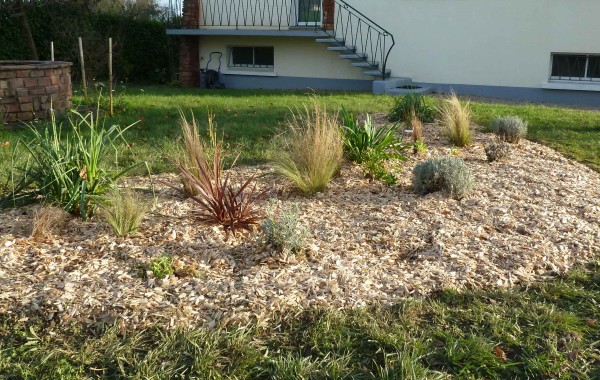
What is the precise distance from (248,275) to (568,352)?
6.32 feet

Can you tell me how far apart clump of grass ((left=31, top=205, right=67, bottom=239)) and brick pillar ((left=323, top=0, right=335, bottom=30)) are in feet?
39.9

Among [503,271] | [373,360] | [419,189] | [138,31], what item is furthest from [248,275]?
[138,31]

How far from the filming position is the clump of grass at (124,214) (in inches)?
186

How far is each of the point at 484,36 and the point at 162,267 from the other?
40.1ft

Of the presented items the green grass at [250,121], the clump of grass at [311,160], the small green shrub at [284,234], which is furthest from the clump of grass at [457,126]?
the small green shrub at [284,234]

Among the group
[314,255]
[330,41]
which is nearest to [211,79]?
[330,41]

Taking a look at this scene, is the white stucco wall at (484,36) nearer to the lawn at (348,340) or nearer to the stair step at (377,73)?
the stair step at (377,73)

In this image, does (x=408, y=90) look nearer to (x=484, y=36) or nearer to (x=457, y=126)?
(x=484, y=36)

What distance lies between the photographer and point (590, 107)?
1352 cm

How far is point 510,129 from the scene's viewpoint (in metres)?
8.16

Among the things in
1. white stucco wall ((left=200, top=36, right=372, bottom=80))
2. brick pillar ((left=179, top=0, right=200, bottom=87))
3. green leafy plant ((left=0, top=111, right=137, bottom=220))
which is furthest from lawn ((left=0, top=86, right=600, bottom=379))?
brick pillar ((left=179, top=0, right=200, bottom=87))

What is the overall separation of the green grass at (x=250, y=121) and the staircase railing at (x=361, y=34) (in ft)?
6.93

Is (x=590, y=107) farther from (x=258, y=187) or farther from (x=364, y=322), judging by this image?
(x=364, y=322)

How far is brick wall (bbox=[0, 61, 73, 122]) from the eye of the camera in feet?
29.8
